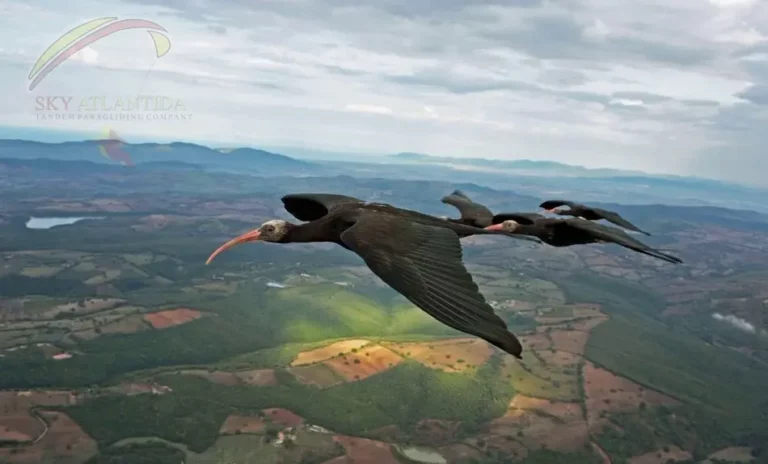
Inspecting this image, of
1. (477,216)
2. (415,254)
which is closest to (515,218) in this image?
(477,216)

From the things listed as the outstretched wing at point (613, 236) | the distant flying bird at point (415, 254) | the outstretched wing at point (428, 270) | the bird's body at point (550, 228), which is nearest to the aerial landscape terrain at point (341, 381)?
the bird's body at point (550, 228)

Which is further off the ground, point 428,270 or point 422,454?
point 428,270

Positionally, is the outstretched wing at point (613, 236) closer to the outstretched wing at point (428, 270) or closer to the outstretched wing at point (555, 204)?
the outstretched wing at point (555, 204)

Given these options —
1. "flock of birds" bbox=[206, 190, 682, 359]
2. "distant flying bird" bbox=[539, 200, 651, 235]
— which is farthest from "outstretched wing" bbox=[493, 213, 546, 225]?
"distant flying bird" bbox=[539, 200, 651, 235]

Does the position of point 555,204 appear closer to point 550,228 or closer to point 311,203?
point 550,228

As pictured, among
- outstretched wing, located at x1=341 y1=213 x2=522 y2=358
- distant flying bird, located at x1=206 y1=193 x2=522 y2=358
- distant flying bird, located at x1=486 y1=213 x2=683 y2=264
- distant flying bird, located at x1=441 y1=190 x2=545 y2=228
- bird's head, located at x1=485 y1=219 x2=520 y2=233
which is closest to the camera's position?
outstretched wing, located at x1=341 y1=213 x2=522 y2=358

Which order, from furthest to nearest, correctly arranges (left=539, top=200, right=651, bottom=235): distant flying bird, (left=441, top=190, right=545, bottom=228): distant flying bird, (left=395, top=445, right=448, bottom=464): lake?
1. (left=395, top=445, right=448, bottom=464): lake
2. (left=539, top=200, right=651, bottom=235): distant flying bird
3. (left=441, top=190, right=545, bottom=228): distant flying bird

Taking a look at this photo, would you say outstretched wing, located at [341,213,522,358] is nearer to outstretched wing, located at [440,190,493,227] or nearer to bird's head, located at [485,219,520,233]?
bird's head, located at [485,219,520,233]
